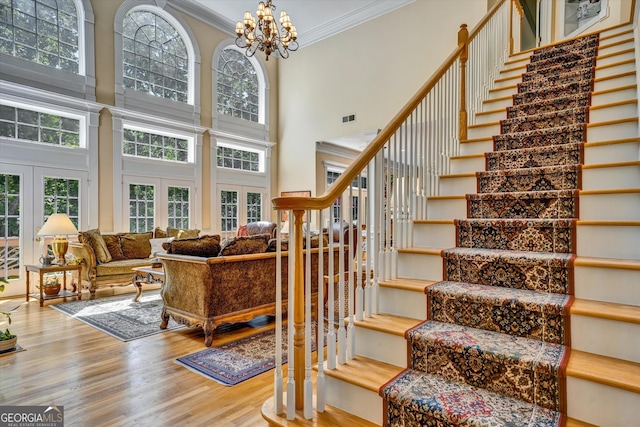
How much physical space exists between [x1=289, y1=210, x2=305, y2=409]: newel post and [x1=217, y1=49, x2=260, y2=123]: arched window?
7.23m

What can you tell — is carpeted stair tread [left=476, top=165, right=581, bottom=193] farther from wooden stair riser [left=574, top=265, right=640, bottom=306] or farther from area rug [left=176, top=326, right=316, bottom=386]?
area rug [left=176, top=326, right=316, bottom=386]

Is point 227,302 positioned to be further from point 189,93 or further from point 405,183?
point 189,93

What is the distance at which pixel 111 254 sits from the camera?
577cm

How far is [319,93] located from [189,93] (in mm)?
2919

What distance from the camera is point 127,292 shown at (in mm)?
5570

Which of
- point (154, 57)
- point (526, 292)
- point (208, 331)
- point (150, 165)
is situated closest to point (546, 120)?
point (526, 292)

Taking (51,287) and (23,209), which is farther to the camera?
(23,209)

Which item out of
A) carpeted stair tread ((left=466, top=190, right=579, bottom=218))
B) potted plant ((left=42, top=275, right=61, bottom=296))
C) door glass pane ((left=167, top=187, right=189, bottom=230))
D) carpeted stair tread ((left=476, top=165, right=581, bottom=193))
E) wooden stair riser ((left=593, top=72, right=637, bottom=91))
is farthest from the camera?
door glass pane ((left=167, top=187, right=189, bottom=230))

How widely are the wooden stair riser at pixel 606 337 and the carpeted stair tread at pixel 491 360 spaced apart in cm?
9

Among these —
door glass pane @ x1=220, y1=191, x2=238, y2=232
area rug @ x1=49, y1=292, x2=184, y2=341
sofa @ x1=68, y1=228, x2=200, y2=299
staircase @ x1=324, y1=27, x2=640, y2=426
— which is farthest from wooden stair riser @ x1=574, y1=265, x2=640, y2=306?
door glass pane @ x1=220, y1=191, x2=238, y2=232

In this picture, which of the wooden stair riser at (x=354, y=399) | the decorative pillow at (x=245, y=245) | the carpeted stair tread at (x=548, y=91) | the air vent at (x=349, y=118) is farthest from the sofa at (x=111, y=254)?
the carpeted stair tread at (x=548, y=91)

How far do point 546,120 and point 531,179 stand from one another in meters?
0.86

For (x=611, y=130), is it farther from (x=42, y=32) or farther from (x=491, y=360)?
(x=42, y=32)

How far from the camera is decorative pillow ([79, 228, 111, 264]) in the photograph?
5.30 metres
